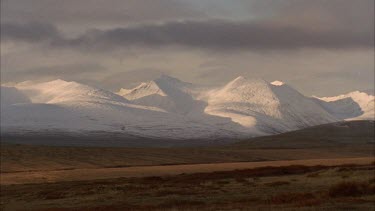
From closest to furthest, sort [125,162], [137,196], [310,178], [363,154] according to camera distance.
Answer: [137,196], [310,178], [125,162], [363,154]

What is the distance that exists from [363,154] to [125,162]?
70.5 metres

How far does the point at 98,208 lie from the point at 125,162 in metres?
89.7

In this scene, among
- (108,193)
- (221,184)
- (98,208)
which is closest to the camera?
(98,208)

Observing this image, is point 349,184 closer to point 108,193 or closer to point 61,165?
point 108,193

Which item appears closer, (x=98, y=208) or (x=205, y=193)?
(x=98, y=208)

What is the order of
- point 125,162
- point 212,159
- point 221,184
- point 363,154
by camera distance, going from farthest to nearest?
point 363,154, point 212,159, point 125,162, point 221,184

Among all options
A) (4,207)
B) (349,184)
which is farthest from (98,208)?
(349,184)

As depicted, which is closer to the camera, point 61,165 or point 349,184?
point 349,184

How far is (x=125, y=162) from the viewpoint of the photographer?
13488 cm

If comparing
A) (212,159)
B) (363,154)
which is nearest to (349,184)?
(212,159)

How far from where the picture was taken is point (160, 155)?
157000 millimetres

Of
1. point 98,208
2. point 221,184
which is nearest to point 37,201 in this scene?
point 98,208

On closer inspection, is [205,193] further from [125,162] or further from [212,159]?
[212,159]

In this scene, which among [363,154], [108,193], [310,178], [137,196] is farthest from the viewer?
[363,154]
